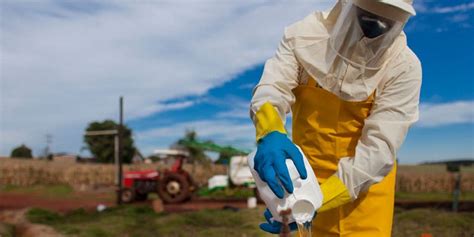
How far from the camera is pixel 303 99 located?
6.65ft

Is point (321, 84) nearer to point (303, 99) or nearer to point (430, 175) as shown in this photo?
point (303, 99)

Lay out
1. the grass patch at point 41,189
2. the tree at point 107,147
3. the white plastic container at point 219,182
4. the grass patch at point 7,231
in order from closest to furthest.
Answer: the grass patch at point 7,231, the white plastic container at point 219,182, the grass patch at point 41,189, the tree at point 107,147

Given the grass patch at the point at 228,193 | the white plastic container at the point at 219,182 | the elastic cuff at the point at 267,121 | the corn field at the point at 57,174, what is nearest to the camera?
the elastic cuff at the point at 267,121

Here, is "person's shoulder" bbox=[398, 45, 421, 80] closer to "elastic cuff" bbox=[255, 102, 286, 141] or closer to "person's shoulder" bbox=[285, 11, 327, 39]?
"person's shoulder" bbox=[285, 11, 327, 39]

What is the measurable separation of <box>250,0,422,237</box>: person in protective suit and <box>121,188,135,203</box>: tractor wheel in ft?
39.5

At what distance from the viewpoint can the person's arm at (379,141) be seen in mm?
1833

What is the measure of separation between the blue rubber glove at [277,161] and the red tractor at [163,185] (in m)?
11.4

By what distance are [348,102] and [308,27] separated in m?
0.31

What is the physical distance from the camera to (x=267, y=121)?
1.76 meters

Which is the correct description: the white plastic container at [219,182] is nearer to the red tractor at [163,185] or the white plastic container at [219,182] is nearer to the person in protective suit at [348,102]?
the red tractor at [163,185]

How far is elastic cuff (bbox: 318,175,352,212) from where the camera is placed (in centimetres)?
179

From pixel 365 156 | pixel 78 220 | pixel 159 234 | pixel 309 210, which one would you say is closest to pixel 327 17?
pixel 365 156

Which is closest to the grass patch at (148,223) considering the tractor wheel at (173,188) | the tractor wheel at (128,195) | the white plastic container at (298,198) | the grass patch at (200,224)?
the grass patch at (200,224)

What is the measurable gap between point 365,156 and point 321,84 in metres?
0.29
